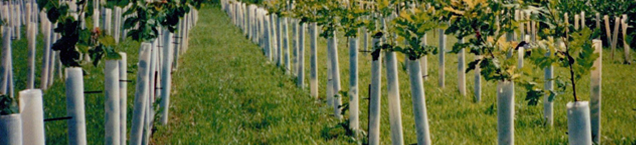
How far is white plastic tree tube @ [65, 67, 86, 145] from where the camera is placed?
2.79 m

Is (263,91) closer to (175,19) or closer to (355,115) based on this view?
(355,115)

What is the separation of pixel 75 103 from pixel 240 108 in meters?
3.27

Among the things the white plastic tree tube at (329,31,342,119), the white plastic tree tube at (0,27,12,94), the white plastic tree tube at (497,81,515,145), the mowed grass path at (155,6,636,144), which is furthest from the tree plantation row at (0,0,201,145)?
the white plastic tree tube at (0,27,12,94)

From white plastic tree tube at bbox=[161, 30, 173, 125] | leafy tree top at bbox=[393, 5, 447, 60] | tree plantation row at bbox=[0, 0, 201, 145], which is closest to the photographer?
tree plantation row at bbox=[0, 0, 201, 145]

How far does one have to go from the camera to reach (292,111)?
580cm

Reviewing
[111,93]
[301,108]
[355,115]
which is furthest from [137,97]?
[301,108]

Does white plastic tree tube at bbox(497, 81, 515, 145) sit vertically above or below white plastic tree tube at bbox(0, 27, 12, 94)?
below

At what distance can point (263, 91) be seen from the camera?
6949mm

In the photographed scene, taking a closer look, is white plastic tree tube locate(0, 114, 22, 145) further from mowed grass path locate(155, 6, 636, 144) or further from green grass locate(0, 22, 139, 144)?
mowed grass path locate(155, 6, 636, 144)

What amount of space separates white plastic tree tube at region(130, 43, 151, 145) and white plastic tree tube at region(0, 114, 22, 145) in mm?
1770

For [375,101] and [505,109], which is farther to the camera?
[375,101]

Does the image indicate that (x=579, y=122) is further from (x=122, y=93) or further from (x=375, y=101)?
(x=122, y=93)

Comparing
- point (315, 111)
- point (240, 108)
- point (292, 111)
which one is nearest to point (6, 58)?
point (240, 108)

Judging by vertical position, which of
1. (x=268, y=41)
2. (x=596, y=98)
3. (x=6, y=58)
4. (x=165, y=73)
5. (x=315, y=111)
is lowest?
(x=315, y=111)
